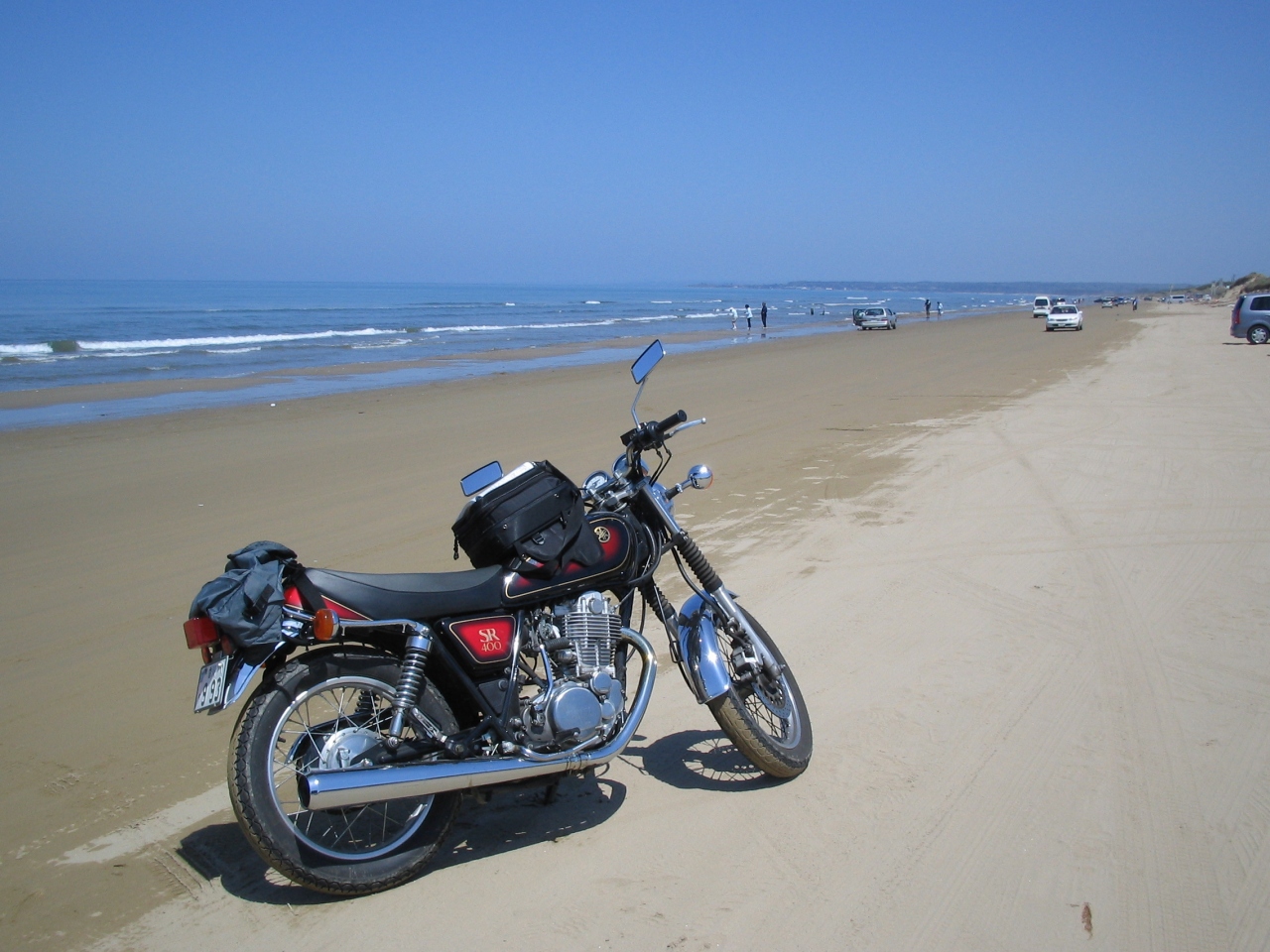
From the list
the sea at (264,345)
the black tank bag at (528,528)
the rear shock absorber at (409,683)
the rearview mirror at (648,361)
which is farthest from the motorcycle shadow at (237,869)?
the sea at (264,345)

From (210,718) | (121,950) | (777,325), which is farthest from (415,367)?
(777,325)

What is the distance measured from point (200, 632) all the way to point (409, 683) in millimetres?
639

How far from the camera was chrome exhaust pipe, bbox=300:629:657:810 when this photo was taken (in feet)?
9.39

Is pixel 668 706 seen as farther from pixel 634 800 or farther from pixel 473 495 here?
pixel 473 495

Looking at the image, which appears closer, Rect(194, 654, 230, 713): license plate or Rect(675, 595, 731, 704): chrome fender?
Rect(194, 654, 230, 713): license plate

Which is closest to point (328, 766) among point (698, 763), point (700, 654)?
point (700, 654)

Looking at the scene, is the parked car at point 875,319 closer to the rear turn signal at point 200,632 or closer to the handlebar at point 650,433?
the handlebar at point 650,433

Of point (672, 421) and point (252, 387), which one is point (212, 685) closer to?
point (672, 421)

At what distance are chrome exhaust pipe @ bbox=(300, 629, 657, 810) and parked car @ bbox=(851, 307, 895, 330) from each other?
4691 centimetres

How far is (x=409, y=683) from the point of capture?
303 centimetres

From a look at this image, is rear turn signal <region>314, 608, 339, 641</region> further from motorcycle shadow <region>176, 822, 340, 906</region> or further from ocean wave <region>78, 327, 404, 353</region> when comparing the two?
ocean wave <region>78, 327, 404, 353</region>

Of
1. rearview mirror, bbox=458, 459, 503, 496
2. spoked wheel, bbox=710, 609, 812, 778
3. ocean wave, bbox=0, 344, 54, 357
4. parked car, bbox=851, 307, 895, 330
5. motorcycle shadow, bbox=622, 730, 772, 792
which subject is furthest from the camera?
parked car, bbox=851, 307, 895, 330

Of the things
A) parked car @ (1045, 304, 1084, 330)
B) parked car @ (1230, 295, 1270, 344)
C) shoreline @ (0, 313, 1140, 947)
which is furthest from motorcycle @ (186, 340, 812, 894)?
parked car @ (1045, 304, 1084, 330)

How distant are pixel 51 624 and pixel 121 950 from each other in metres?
3.42
